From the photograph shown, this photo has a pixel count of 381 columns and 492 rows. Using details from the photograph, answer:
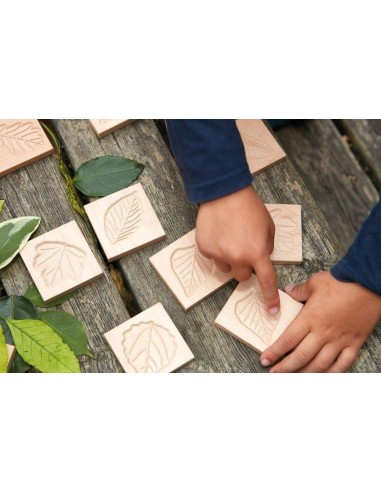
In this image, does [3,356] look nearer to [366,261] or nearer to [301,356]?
[301,356]

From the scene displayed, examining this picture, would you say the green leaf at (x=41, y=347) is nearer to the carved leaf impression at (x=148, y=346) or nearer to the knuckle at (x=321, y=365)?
the carved leaf impression at (x=148, y=346)

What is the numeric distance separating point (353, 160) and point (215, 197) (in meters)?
0.72

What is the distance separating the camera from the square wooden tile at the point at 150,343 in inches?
36.3

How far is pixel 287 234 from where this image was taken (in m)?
1.01

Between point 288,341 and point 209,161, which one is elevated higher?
point 209,161

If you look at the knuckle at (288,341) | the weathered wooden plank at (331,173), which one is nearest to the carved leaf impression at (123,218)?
the knuckle at (288,341)

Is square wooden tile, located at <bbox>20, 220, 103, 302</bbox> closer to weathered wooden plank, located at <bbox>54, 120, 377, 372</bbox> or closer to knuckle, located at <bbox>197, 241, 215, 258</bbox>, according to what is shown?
weathered wooden plank, located at <bbox>54, 120, 377, 372</bbox>

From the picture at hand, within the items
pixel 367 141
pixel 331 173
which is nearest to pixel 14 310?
pixel 331 173

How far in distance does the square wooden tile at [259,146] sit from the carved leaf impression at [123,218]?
219mm

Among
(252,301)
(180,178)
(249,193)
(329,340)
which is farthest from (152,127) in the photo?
(329,340)

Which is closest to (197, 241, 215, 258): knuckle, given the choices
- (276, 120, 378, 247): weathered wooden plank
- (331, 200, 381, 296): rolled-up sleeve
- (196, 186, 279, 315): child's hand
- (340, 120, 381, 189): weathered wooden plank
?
(196, 186, 279, 315): child's hand

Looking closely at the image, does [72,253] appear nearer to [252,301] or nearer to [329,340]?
[252,301]

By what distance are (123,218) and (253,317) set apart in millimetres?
287

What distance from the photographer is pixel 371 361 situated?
948 mm
